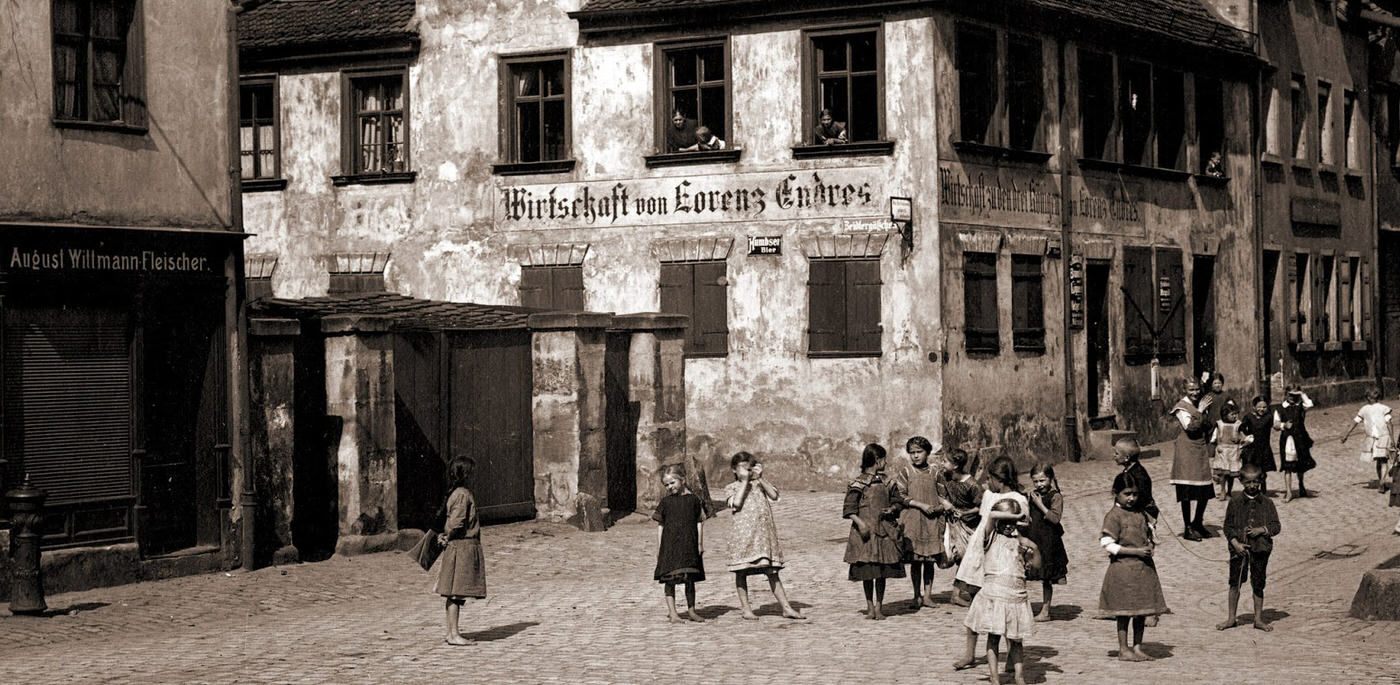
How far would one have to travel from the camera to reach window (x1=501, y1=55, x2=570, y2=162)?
29.1m

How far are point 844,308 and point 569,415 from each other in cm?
610

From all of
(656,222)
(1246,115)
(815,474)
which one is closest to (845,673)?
(815,474)

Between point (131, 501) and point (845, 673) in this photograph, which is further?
point (131, 501)

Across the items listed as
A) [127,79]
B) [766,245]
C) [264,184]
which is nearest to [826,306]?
[766,245]

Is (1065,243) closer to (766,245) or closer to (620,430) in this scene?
(766,245)

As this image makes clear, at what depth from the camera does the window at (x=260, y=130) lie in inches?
1224

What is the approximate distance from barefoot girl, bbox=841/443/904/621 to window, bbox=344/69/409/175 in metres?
16.3

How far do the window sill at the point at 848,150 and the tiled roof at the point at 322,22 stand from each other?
6.57 meters

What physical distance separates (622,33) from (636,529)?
8.92 m

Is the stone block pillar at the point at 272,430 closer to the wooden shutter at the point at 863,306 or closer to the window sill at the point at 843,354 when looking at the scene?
the window sill at the point at 843,354

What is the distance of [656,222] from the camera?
28.1m

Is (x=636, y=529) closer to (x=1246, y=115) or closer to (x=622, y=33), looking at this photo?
(x=622, y=33)

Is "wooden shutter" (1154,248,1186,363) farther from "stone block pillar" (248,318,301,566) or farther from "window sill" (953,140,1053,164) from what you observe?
"stone block pillar" (248,318,301,566)

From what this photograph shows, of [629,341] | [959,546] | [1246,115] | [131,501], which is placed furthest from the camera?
[1246,115]
